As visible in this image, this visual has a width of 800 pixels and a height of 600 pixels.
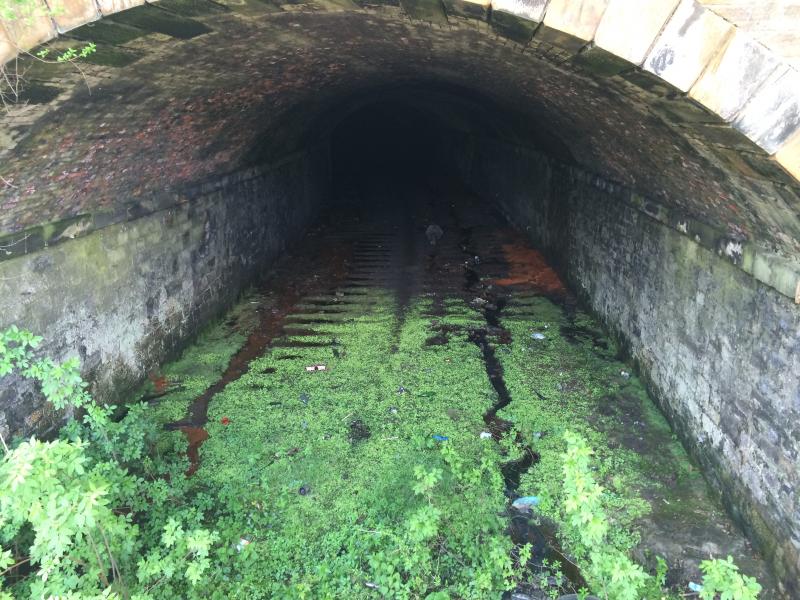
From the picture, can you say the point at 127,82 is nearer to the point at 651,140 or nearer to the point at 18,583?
the point at 18,583

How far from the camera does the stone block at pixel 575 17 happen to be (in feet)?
9.47

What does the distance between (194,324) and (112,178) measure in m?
2.72

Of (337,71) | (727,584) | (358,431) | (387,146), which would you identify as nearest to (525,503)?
(358,431)

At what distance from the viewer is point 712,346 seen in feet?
15.5

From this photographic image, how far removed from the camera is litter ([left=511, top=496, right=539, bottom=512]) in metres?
4.46

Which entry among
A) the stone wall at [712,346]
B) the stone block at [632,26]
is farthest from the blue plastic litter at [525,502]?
the stone block at [632,26]

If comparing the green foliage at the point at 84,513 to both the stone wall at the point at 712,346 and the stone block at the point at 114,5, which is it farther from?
the stone wall at the point at 712,346

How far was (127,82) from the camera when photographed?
4094 mm

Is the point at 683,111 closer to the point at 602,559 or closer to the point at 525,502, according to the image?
the point at 602,559

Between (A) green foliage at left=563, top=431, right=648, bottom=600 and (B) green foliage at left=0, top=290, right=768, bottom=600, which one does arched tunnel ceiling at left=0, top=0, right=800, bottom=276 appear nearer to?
(B) green foliage at left=0, top=290, right=768, bottom=600

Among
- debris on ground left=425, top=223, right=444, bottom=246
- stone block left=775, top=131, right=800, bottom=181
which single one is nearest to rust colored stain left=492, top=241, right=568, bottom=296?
debris on ground left=425, top=223, right=444, bottom=246

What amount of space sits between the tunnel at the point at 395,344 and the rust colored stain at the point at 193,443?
3.0 inches

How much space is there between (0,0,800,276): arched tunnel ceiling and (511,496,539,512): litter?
8.28 ft

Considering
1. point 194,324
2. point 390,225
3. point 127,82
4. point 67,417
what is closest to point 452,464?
point 67,417
